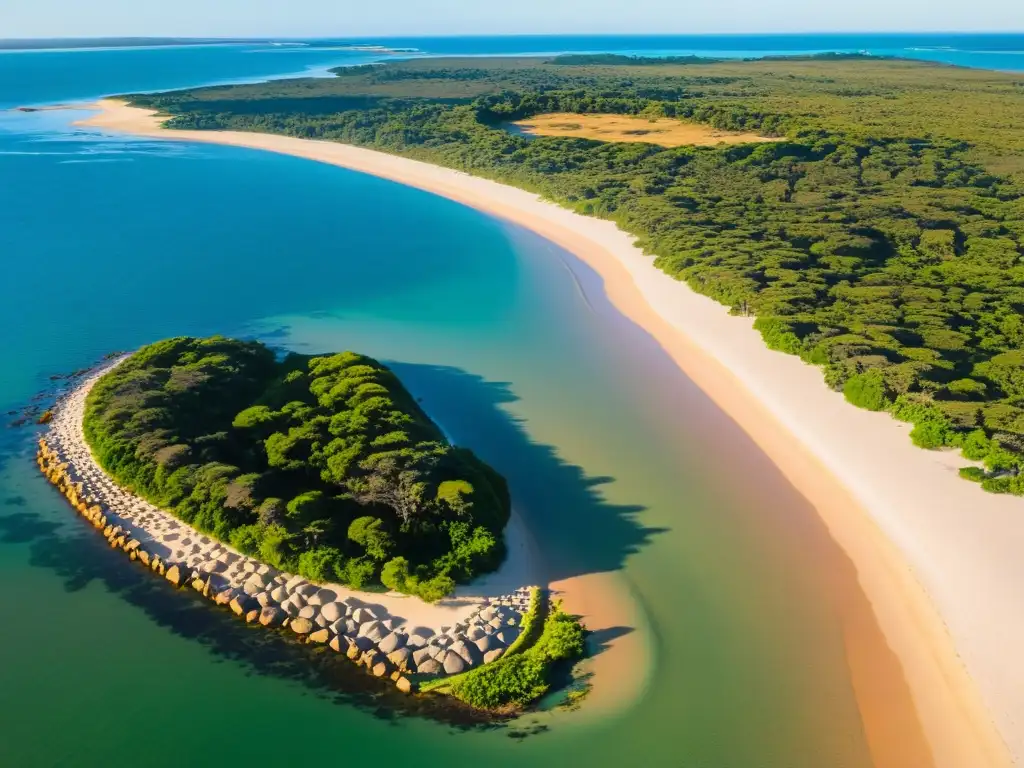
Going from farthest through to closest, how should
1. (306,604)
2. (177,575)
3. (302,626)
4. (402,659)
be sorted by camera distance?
1. (177,575)
2. (306,604)
3. (302,626)
4. (402,659)

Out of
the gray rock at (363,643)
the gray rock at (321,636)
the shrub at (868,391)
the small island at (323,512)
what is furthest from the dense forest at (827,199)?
the gray rock at (321,636)

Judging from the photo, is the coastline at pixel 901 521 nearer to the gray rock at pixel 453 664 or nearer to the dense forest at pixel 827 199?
the dense forest at pixel 827 199

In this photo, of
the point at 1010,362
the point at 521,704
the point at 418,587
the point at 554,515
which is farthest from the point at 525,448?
the point at 1010,362

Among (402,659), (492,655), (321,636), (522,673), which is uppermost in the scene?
(522,673)

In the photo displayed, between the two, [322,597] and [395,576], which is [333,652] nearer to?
[322,597]

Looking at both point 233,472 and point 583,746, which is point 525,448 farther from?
point 583,746

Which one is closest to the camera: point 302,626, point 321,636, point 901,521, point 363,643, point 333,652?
point 363,643

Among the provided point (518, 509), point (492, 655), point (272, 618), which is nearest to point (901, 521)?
point (518, 509)
